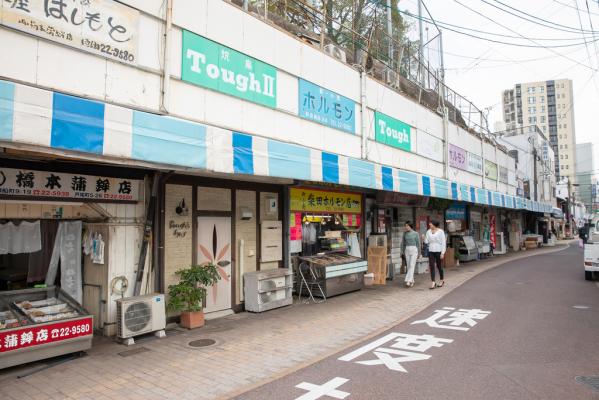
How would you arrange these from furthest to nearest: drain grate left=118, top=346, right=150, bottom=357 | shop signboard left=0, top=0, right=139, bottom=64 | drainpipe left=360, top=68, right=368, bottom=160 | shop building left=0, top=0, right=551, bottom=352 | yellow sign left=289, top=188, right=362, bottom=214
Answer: drainpipe left=360, top=68, right=368, bottom=160, yellow sign left=289, top=188, right=362, bottom=214, drain grate left=118, top=346, right=150, bottom=357, shop building left=0, top=0, right=551, bottom=352, shop signboard left=0, top=0, right=139, bottom=64

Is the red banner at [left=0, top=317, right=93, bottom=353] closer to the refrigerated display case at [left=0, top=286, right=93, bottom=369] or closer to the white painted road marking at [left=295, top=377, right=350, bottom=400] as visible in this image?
the refrigerated display case at [left=0, top=286, right=93, bottom=369]

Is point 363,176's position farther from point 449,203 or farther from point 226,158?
point 449,203

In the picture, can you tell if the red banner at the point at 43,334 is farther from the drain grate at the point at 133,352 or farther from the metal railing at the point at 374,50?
the metal railing at the point at 374,50

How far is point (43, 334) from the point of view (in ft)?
17.4

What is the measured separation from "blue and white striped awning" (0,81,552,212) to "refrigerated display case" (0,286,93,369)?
2456 millimetres

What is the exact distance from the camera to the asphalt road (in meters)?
4.43

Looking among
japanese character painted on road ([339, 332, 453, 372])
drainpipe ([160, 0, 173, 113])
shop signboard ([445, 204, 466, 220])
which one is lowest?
japanese character painted on road ([339, 332, 453, 372])

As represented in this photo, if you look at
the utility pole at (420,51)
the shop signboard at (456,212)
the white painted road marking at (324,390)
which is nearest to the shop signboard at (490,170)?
the shop signboard at (456,212)

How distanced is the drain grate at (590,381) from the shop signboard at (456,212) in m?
15.2

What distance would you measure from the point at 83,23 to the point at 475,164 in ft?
64.9

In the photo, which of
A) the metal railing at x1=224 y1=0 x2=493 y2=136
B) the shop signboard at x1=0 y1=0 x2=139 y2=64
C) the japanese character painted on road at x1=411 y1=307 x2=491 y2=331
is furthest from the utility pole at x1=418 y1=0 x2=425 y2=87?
the shop signboard at x1=0 y1=0 x2=139 y2=64

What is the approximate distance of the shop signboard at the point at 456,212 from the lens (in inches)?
780

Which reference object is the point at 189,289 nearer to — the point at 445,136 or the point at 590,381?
the point at 590,381

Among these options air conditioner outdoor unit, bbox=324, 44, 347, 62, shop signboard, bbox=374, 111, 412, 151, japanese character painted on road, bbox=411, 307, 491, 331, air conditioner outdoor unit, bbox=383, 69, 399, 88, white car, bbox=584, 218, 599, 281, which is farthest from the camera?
air conditioner outdoor unit, bbox=383, 69, 399, 88
